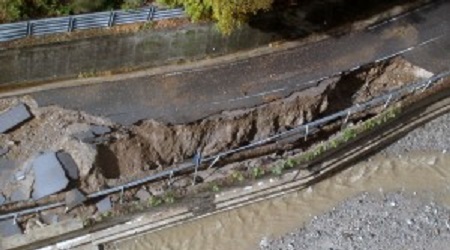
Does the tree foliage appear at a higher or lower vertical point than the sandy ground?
higher

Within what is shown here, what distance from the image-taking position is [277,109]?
20.5m

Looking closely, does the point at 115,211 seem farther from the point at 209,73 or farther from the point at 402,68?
the point at 402,68

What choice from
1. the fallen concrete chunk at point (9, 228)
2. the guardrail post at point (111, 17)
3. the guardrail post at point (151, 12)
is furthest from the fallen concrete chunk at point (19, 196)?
the guardrail post at point (151, 12)

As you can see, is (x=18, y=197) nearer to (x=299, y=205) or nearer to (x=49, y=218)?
(x=49, y=218)

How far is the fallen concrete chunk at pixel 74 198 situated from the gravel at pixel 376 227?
4.72 metres

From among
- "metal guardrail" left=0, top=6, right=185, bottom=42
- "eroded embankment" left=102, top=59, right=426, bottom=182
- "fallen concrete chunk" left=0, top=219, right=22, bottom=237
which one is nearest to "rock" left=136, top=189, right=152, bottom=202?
"eroded embankment" left=102, top=59, right=426, bottom=182

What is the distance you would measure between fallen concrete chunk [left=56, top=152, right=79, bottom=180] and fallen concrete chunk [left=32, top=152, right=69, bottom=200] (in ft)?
0.51

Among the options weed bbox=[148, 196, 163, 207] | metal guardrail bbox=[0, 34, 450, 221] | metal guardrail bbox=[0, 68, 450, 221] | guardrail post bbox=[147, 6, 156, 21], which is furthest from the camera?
guardrail post bbox=[147, 6, 156, 21]

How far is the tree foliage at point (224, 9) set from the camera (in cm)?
1850

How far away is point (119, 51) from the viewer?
1980cm

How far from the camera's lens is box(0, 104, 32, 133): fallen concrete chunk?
61.3 feet

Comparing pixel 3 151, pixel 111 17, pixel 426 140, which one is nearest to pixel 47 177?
pixel 3 151

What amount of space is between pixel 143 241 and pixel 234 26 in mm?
5903

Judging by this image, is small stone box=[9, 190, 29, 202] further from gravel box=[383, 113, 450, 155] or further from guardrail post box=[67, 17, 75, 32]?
gravel box=[383, 113, 450, 155]
